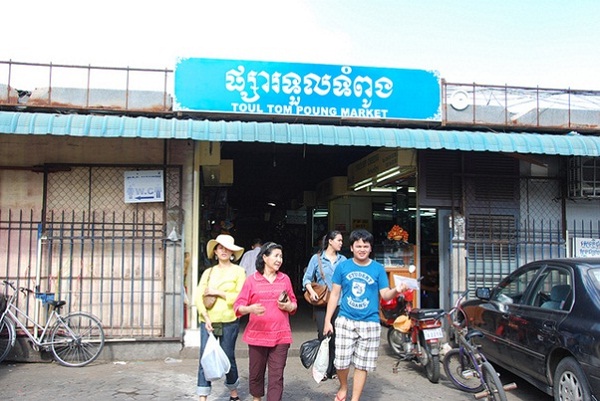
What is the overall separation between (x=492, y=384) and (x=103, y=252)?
5262 millimetres

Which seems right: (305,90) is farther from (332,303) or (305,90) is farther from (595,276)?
(595,276)

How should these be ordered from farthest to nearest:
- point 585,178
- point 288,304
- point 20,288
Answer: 1. point 585,178
2. point 20,288
3. point 288,304

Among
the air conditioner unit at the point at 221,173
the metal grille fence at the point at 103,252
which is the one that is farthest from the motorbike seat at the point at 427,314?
the air conditioner unit at the point at 221,173

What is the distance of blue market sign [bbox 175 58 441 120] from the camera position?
23.9 ft

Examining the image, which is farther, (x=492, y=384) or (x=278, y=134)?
(x=278, y=134)

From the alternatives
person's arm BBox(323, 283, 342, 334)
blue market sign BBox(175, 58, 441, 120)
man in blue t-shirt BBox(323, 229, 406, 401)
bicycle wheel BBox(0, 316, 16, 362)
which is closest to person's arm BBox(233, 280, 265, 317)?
person's arm BBox(323, 283, 342, 334)

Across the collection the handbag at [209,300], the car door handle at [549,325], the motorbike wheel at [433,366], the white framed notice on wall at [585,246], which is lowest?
the motorbike wheel at [433,366]

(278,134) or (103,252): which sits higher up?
(278,134)

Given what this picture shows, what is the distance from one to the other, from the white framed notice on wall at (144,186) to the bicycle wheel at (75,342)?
1711 mm

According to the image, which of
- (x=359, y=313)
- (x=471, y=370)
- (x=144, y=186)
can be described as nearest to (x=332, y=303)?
(x=359, y=313)

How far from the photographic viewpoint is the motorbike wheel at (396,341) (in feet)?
23.0

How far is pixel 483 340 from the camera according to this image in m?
6.24

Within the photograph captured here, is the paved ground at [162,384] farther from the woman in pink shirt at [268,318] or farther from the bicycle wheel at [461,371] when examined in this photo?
the woman in pink shirt at [268,318]

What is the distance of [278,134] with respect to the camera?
21.8 feet
